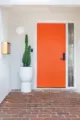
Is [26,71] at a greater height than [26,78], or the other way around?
[26,71]

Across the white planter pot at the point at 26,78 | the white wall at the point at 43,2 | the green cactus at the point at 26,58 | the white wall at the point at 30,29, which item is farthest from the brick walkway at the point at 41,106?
the white wall at the point at 43,2

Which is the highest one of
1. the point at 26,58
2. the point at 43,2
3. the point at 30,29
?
the point at 43,2

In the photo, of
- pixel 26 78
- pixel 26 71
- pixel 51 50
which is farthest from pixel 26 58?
pixel 51 50

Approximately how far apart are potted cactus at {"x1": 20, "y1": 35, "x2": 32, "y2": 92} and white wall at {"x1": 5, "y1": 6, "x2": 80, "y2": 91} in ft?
1.17

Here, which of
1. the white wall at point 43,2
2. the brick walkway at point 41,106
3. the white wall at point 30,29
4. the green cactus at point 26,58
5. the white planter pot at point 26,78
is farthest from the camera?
the white wall at point 30,29

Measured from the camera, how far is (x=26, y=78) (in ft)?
21.1

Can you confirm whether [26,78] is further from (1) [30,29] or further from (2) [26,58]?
(1) [30,29]

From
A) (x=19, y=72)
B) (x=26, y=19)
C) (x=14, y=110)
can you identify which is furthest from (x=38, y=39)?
(x=14, y=110)

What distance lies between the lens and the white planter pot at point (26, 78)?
21.0 feet

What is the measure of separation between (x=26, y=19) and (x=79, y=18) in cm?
163

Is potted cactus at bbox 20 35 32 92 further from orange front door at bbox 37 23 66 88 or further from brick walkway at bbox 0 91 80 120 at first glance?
orange front door at bbox 37 23 66 88

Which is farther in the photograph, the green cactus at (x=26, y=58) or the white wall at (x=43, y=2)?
the green cactus at (x=26, y=58)

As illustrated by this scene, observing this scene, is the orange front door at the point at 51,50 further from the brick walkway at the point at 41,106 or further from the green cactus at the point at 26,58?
the brick walkway at the point at 41,106

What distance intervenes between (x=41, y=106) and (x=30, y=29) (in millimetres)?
2762
